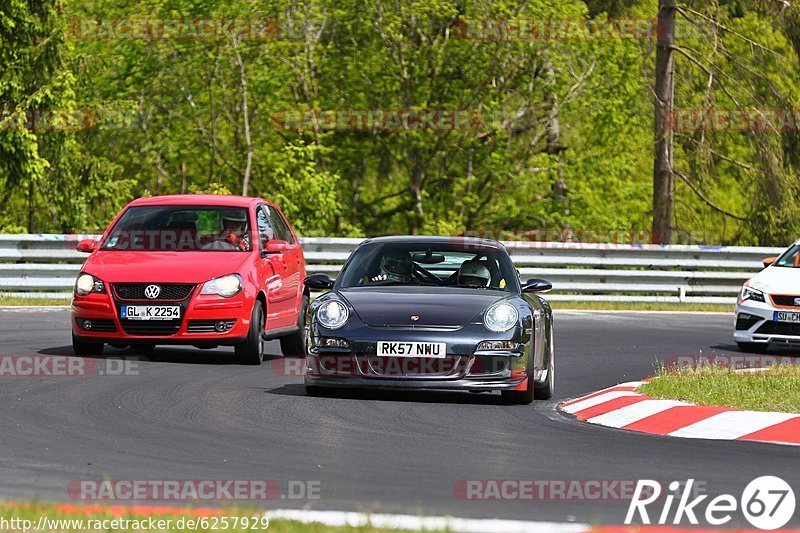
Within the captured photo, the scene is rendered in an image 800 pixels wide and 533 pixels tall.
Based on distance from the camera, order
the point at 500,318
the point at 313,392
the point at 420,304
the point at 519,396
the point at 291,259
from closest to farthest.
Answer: the point at 500,318, the point at 420,304, the point at 519,396, the point at 313,392, the point at 291,259

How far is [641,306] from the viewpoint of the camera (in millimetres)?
26016

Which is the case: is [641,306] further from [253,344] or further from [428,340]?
→ [428,340]

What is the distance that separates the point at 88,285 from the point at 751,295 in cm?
795

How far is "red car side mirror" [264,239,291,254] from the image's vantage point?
15.5m

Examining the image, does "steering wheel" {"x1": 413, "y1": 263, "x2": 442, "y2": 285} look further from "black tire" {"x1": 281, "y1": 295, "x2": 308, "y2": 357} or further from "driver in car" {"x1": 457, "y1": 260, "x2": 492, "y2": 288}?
"black tire" {"x1": 281, "y1": 295, "x2": 308, "y2": 357}

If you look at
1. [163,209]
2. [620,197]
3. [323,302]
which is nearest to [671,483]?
[323,302]

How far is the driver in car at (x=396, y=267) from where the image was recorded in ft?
42.3

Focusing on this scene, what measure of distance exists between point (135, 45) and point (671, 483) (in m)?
27.7

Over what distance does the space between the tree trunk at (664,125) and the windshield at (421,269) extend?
19.9 m

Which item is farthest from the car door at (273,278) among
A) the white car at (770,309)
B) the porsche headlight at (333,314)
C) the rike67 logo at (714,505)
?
the rike67 logo at (714,505)

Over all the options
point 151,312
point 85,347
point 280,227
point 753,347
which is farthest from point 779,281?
point 85,347

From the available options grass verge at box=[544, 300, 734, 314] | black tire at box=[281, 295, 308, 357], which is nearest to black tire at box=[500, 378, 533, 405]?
black tire at box=[281, 295, 308, 357]

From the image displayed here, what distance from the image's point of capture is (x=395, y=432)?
1001 cm

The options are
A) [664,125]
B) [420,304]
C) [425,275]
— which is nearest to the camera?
[420,304]
